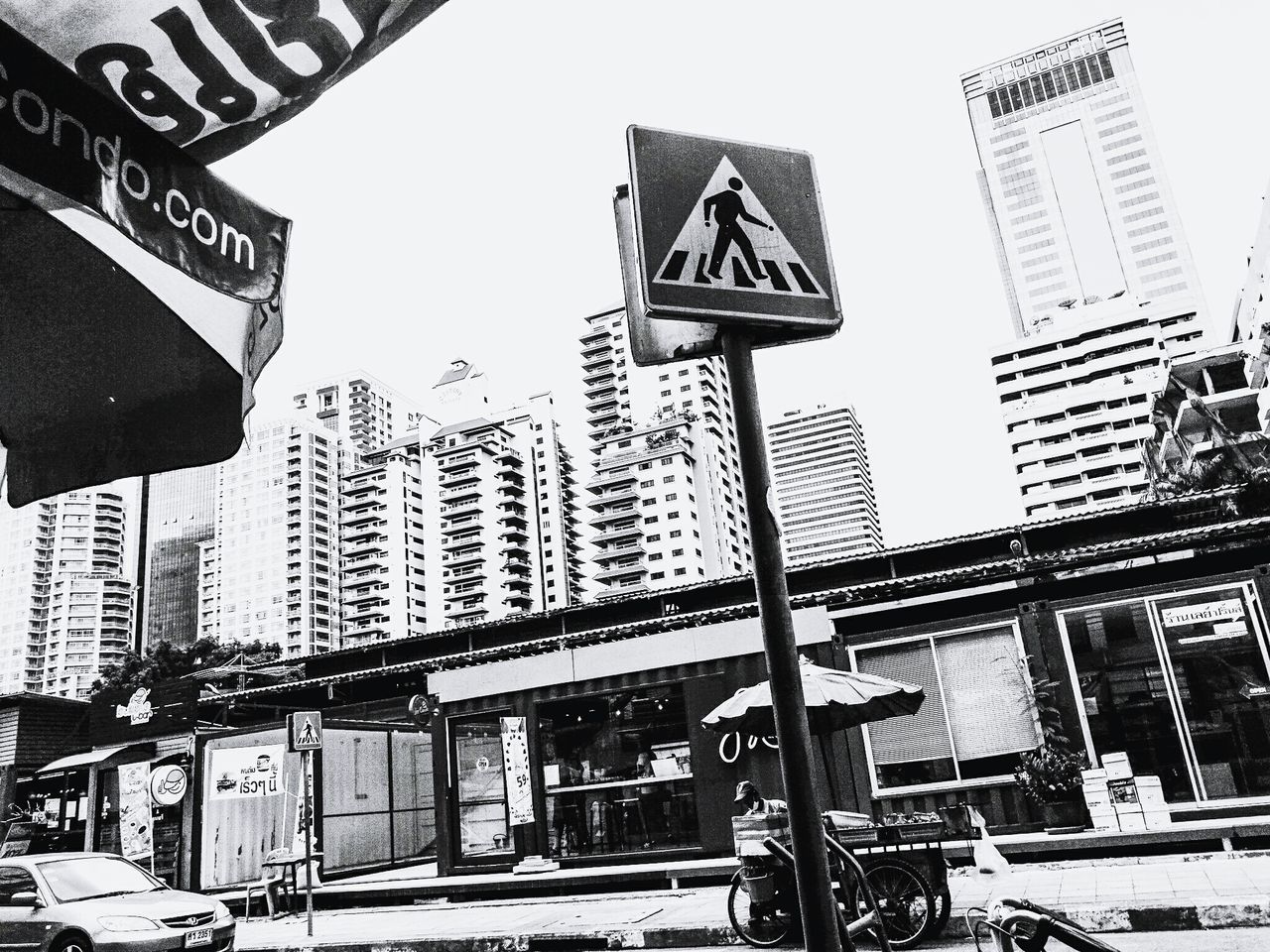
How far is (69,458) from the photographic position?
2422 mm

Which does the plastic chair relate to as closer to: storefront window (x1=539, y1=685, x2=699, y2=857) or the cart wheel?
storefront window (x1=539, y1=685, x2=699, y2=857)

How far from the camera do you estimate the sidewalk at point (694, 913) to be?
26.4ft

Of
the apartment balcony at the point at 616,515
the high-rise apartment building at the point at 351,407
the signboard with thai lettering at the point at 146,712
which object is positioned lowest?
the signboard with thai lettering at the point at 146,712

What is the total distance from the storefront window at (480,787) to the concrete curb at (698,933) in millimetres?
4534

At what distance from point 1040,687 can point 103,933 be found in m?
12.3

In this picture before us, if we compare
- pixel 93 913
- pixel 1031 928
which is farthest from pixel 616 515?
pixel 1031 928

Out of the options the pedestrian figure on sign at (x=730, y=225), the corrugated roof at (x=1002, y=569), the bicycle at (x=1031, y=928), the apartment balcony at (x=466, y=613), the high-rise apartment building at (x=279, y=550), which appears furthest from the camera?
the high-rise apartment building at (x=279, y=550)

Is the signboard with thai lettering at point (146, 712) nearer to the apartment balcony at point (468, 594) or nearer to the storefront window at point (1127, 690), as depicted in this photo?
the storefront window at point (1127, 690)

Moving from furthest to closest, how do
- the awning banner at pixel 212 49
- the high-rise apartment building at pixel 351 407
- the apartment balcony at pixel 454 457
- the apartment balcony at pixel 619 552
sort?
the high-rise apartment building at pixel 351 407 < the apartment balcony at pixel 454 457 < the apartment balcony at pixel 619 552 < the awning banner at pixel 212 49

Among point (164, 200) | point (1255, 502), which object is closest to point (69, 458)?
point (164, 200)

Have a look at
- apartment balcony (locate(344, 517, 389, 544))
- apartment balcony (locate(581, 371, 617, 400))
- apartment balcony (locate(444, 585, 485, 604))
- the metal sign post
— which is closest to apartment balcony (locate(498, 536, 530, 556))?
apartment balcony (locate(444, 585, 485, 604))

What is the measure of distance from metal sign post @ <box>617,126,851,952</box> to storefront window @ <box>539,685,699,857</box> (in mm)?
13565

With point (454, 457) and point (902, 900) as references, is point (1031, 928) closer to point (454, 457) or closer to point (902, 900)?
point (902, 900)

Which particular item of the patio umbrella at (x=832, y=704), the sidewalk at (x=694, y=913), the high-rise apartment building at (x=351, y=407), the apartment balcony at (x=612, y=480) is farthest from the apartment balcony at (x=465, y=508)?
the patio umbrella at (x=832, y=704)
